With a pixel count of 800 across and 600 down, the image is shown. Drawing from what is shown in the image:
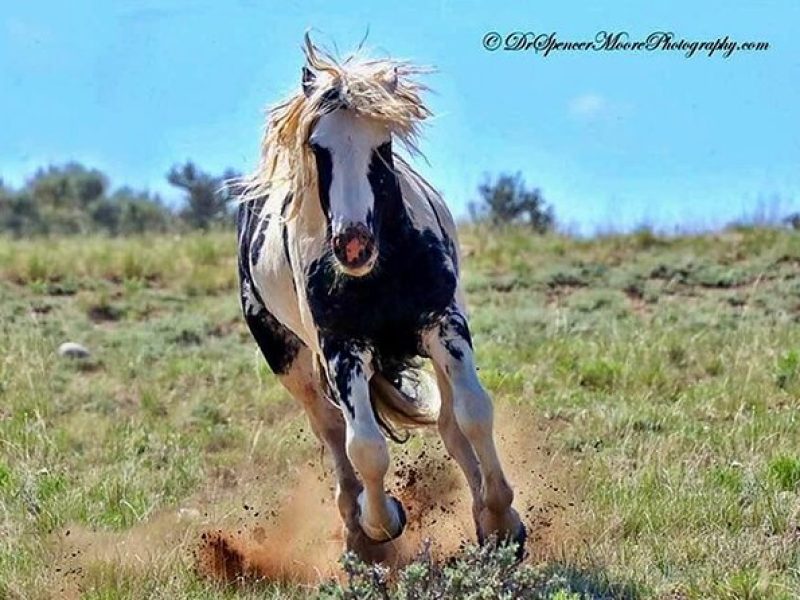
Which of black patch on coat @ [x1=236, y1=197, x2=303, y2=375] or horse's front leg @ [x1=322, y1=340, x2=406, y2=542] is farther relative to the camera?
black patch on coat @ [x1=236, y1=197, x2=303, y2=375]

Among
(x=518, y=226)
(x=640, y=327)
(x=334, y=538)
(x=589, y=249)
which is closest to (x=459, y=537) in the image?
(x=334, y=538)

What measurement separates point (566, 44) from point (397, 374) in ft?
11.3

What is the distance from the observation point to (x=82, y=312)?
13438 mm

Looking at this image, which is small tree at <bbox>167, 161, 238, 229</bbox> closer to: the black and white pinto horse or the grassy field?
the grassy field

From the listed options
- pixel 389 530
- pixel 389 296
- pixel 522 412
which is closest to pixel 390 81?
pixel 389 296

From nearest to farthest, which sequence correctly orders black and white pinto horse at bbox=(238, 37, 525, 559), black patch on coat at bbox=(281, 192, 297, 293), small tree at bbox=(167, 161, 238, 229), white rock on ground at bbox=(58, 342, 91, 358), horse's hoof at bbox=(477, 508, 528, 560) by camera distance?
black and white pinto horse at bbox=(238, 37, 525, 559) → horse's hoof at bbox=(477, 508, 528, 560) → black patch on coat at bbox=(281, 192, 297, 293) → white rock on ground at bbox=(58, 342, 91, 358) → small tree at bbox=(167, 161, 238, 229)

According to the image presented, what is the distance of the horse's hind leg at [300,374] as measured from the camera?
7180 millimetres

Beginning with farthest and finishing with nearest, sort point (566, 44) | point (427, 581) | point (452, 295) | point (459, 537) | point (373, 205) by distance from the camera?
1. point (566, 44)
2. point (459, 537)
3. point (452, 295)
4. point (373, 205)
5. point (427, 581)

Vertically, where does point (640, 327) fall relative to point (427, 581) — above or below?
above

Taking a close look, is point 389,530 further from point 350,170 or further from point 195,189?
point 195,189

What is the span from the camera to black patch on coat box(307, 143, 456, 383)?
5.48m

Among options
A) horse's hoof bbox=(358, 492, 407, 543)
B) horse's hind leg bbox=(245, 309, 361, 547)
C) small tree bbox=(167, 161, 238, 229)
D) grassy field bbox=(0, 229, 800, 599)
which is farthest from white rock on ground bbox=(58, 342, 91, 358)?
small tree bbox=(167, 161, 238, 229)

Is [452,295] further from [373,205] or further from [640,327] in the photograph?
[640,327]

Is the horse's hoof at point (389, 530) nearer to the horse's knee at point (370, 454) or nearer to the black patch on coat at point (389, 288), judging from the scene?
the horse's knee at point (370, 454)
